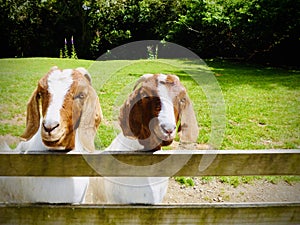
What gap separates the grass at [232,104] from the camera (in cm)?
456

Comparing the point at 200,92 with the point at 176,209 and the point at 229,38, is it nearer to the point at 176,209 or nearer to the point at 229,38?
the point at 176,209

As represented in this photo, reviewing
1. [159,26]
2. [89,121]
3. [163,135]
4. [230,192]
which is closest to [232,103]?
[230,192]

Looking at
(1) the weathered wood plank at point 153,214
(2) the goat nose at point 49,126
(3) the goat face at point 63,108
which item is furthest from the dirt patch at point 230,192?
(2) the goat nose at point 49,126

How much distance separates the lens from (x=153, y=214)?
1.63 m

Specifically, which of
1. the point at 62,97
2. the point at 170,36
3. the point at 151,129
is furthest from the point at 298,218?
the point at 170,36

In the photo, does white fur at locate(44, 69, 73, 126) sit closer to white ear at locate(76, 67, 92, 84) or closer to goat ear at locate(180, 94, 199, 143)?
white ear at locate(76, 67, 92, 84)

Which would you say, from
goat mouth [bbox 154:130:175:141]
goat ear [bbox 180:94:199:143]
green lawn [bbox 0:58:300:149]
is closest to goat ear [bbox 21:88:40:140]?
green lawn [bbox 0:58:300:149]

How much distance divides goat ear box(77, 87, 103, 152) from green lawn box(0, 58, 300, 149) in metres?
0.18

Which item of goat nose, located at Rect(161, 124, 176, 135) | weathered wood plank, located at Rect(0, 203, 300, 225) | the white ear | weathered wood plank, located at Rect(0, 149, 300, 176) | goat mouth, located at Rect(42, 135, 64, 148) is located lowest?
weathered wood plank, located at Rect(0, 203, 300, 225)

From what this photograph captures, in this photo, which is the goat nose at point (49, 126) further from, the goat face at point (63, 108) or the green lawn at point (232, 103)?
the green lawn at point (232, 103)

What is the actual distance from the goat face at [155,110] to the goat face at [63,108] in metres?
0.19

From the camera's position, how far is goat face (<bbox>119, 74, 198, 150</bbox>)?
4.75 feet

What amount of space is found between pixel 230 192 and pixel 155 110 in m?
2.22

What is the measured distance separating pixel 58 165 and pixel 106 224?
0.40m
